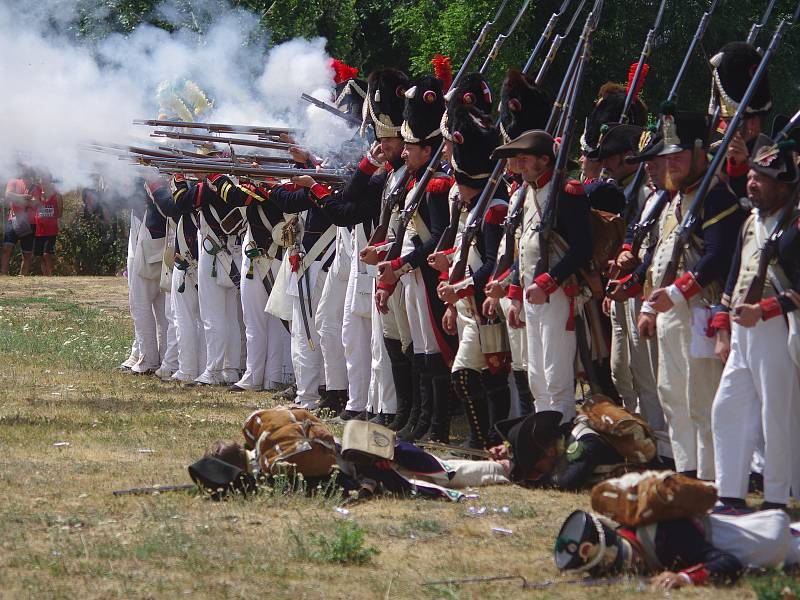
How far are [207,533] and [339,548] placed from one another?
0.77m

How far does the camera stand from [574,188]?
7.44 m

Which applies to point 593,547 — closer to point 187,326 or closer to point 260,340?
point 260,340

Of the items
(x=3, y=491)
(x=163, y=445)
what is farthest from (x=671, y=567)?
(x=163, y=445)

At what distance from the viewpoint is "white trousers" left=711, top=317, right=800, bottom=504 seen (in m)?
6.01

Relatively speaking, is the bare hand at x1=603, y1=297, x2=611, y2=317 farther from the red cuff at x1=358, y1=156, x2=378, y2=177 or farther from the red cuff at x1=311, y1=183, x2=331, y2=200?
the red cuff at x1=311, y1=183, x2=331, y2=200

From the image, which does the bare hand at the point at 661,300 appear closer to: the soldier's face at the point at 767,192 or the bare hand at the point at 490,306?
the soldier's face at the point at 767,192

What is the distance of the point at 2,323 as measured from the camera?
17.2 m

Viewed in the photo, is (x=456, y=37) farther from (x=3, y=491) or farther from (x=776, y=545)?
(x=776, y=545)

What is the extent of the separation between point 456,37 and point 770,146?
1086 cm

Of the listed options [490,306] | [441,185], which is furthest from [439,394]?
[441,185]

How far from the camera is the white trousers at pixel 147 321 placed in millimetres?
13070

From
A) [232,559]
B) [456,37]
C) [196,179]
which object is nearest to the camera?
[232,559]

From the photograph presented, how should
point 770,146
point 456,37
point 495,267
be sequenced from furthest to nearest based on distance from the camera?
point 456,37 < point 495,267 < point 770,146

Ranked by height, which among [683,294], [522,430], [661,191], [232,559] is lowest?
[232,559]
